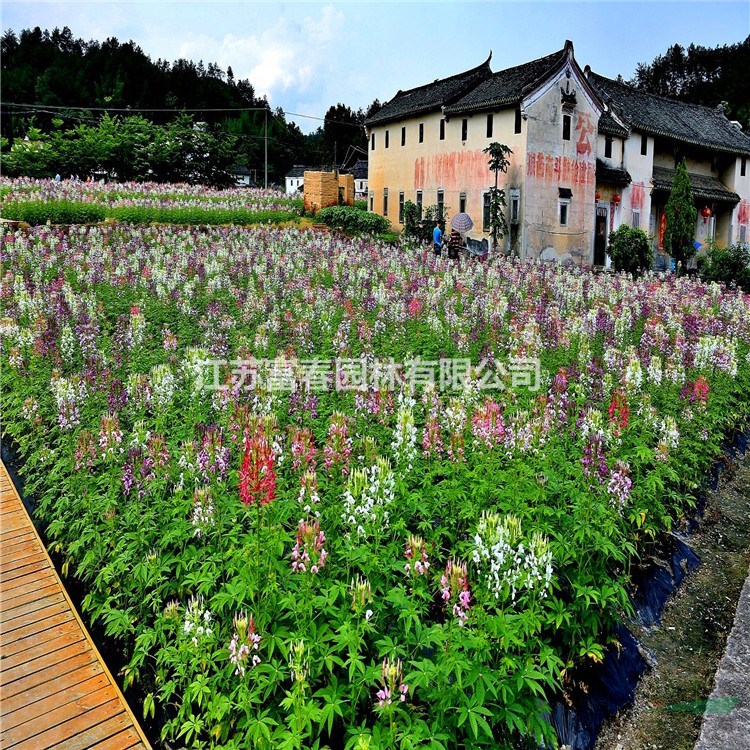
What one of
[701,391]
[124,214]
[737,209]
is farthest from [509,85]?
[701,391]

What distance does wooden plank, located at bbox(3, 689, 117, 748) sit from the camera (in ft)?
13.9

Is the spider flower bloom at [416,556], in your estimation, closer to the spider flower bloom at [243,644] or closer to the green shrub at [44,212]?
the spider flower bloom at [243,644]

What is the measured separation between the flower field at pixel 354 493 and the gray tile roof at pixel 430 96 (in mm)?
26242

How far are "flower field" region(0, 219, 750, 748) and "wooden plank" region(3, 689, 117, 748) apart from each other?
270 millimetres

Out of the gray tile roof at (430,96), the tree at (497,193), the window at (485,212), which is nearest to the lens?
the tree at (497,193)

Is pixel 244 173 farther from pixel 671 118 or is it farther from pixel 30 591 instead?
pixel 30 591

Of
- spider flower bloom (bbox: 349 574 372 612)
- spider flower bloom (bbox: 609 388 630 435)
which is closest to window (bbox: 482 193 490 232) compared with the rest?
spider flower bloom (bbox: 609 388 630 435)

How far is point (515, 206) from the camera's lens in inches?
1243

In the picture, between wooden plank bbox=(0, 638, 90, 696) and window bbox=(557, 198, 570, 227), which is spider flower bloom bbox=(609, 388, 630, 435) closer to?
wooden plank bbox=(0, 638, 90, 696)

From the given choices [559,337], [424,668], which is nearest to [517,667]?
[424,668]

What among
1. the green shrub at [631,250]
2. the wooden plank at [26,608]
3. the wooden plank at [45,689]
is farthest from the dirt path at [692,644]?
the green shrub at [631,250]

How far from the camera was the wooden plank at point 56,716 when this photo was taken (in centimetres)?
423

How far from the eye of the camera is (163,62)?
91.6 metres

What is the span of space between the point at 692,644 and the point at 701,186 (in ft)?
133
